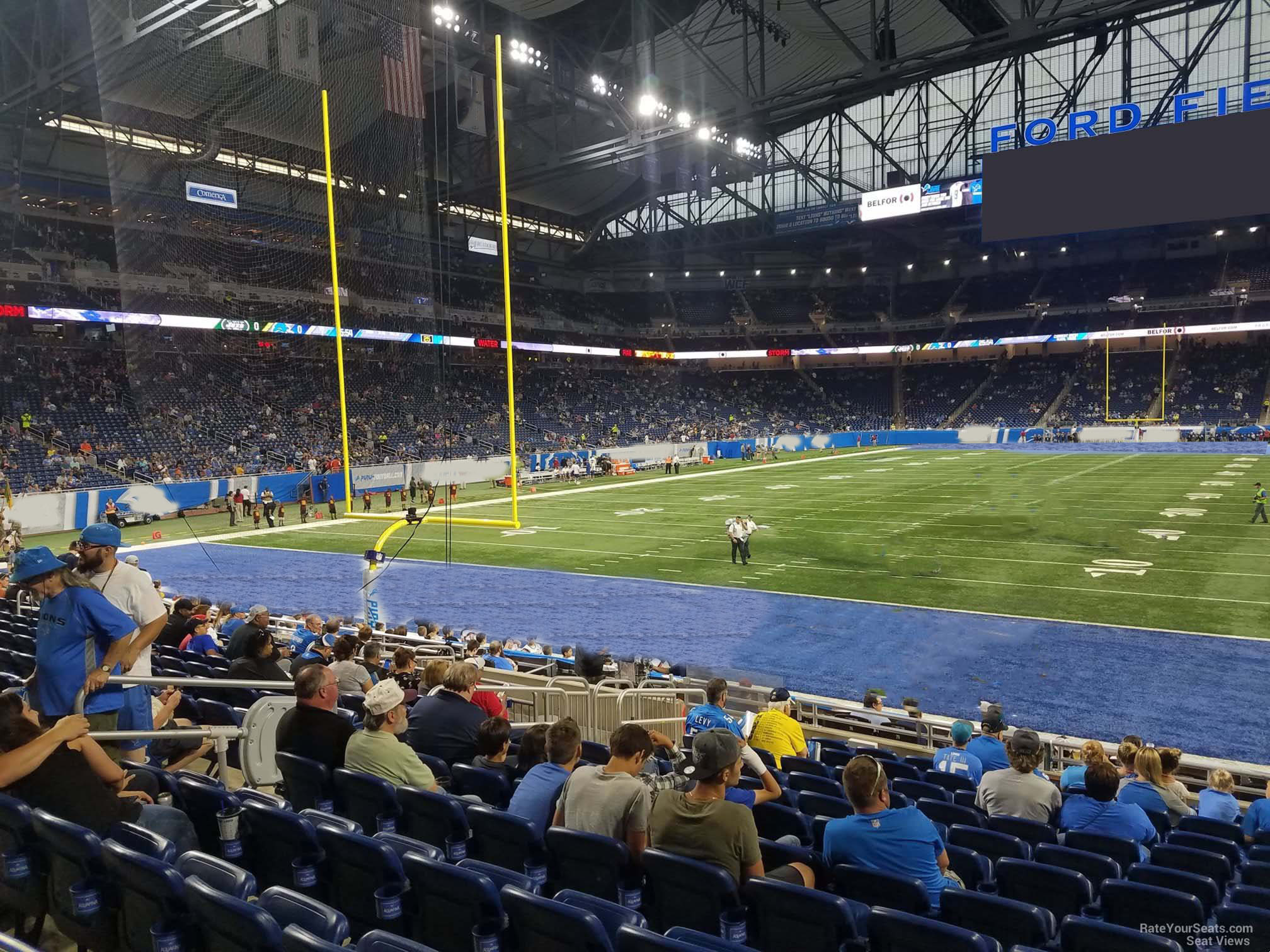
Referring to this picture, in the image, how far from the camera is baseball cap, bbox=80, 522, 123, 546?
5344 mm

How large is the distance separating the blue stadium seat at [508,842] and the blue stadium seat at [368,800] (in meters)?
0.53

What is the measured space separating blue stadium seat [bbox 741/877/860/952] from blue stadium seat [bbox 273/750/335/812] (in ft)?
8.33

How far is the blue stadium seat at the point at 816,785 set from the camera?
5.91m

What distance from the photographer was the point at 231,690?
24.6ft

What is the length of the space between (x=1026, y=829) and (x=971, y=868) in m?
1.07

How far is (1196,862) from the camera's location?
4.64 m

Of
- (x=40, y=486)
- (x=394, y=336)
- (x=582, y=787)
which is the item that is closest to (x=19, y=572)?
(x=582, y=787)

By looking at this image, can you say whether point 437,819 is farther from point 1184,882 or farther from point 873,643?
point 873,643

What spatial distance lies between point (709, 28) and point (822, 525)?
657 inches

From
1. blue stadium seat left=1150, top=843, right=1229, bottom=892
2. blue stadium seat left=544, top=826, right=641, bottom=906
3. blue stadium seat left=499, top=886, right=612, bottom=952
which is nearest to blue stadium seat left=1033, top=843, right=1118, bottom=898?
blue stadium seat left=1150, top=843, right=1229, bottom=892

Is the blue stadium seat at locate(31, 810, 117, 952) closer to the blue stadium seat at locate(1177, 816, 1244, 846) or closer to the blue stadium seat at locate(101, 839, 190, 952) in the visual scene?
the blue stadium seat at locate(101, 839, 190, 952)

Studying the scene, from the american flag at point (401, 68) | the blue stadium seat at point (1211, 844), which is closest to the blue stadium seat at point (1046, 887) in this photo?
the blue stadium seat at point (1211, 844)

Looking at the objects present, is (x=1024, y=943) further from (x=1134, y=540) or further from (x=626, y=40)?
(x=626, y=40)

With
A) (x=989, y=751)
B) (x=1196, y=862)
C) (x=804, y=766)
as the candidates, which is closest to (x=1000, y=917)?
(x=1196, y=862)
